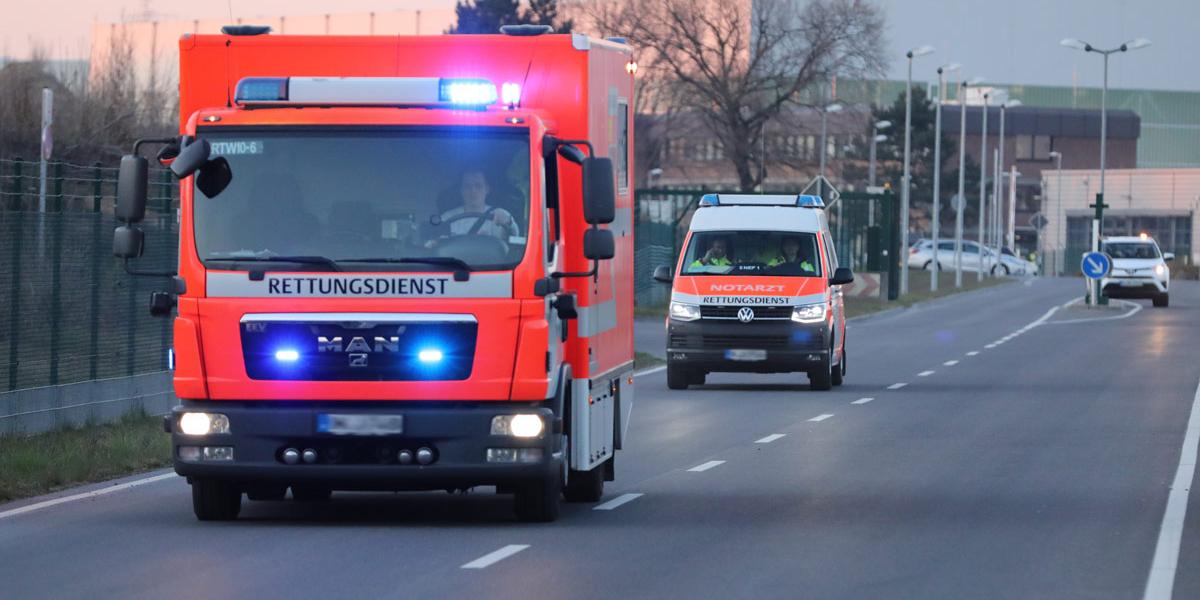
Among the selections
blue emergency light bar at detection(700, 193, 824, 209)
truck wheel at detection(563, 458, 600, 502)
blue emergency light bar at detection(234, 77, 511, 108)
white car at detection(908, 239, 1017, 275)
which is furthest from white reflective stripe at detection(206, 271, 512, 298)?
white car at detection(908, 239, 1017, 275)

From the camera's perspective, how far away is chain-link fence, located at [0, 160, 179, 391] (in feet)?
60.6

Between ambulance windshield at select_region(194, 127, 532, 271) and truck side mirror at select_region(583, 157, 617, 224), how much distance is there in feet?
1.36

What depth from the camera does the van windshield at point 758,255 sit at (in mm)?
25484

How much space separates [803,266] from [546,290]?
14.2m

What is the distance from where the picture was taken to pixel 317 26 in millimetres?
48594

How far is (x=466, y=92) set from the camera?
11.8 m

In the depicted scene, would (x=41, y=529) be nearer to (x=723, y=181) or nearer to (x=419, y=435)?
(x=419, y=435)

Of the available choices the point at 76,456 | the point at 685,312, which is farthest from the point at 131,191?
the point at 685,312

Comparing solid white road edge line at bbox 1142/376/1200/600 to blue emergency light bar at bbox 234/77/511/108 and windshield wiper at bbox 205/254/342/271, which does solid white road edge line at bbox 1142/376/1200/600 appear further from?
windshield wiper at bbox 205/254/342/271

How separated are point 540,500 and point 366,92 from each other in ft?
8.01

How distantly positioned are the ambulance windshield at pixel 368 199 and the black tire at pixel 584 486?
2.18 meters

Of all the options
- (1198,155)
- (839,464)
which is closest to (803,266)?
(839,464)

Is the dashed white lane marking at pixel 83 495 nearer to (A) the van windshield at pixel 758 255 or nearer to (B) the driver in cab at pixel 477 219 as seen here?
(B) the driver in cab at pixel 477 219

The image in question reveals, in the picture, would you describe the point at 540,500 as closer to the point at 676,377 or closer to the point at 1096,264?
the point at 676,377
